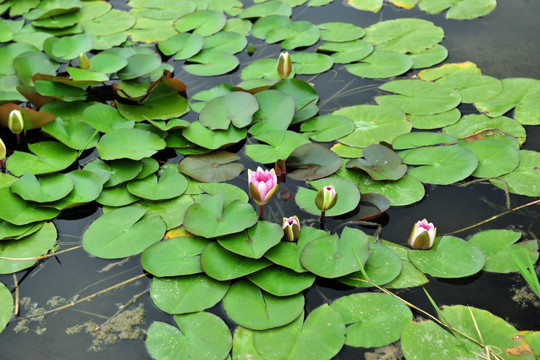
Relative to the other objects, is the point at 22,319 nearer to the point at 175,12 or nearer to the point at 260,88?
the point at 260,88

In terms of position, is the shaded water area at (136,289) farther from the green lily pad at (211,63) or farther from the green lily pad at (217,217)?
the green lily pad at (211,63)

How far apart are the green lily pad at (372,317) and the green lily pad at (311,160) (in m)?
0.80

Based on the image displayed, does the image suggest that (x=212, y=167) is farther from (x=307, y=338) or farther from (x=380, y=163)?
(x=307, y=338)

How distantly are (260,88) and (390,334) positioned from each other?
173cm

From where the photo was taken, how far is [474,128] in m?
2.87

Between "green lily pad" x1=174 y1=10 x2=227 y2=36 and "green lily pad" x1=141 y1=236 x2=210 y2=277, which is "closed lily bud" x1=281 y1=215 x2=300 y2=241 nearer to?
"green lily pad" x1=141 y1=236 x2=210 y2=277

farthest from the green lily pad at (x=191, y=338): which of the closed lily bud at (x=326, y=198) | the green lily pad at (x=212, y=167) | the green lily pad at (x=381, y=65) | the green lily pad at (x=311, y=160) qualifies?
the green lily pad at (x=381, y=65)

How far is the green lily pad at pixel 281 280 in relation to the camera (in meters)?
2.01

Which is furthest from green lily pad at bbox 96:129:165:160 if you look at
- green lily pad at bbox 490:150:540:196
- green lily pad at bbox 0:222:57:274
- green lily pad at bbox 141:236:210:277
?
green lily pad at bbox 490:150:540:196

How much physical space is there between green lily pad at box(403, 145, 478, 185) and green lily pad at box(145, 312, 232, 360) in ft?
4.38

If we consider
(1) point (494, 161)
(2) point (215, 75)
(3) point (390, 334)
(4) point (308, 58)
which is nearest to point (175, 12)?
(2) point (215, 75)

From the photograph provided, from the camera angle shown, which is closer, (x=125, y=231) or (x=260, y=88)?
(x=125, y=231)

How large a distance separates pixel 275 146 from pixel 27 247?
4.51 ft

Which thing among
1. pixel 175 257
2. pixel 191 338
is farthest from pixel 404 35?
pixel 191 338
